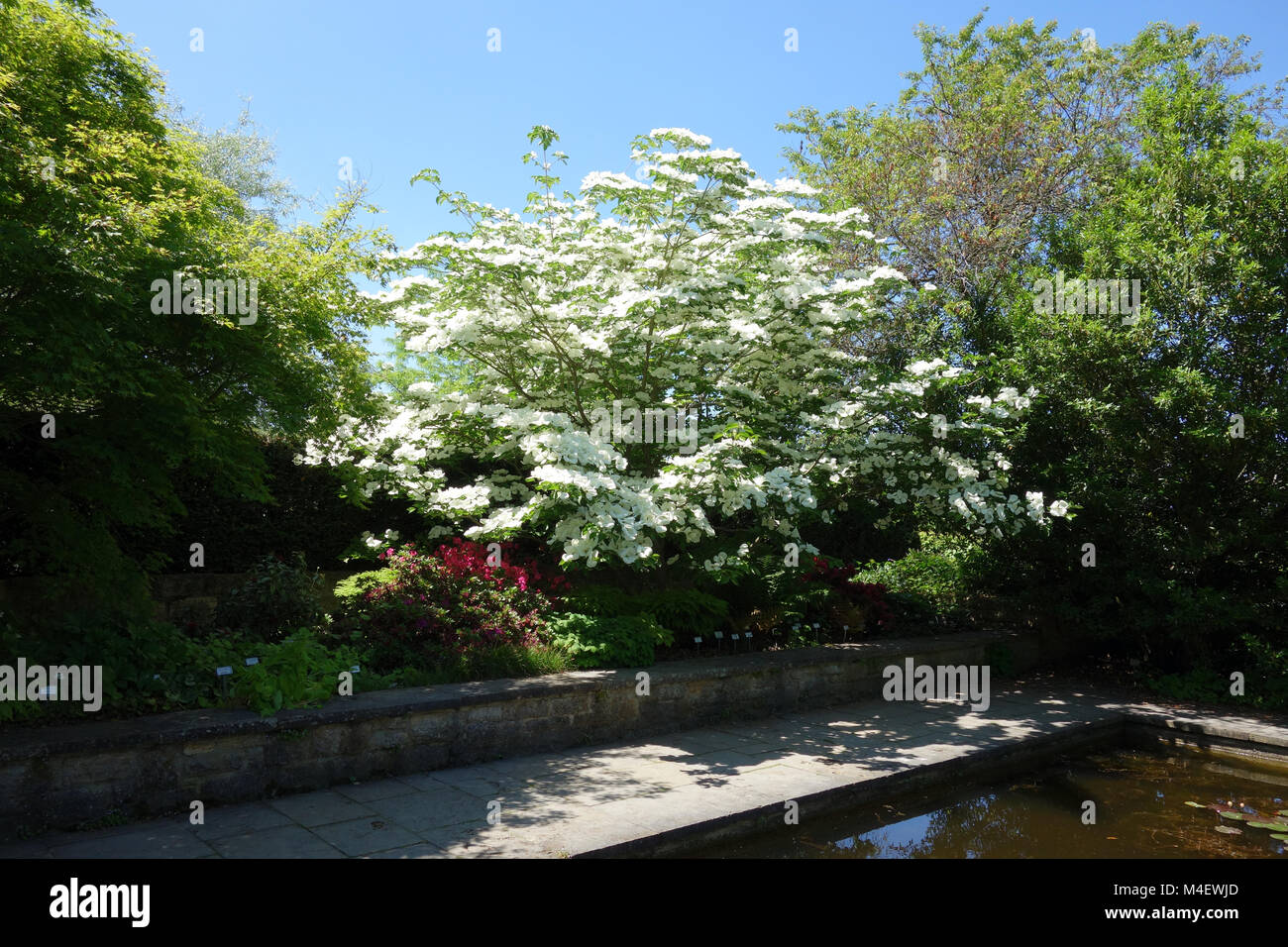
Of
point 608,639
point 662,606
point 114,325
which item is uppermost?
point 114,325

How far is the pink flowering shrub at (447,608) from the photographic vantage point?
7.27m

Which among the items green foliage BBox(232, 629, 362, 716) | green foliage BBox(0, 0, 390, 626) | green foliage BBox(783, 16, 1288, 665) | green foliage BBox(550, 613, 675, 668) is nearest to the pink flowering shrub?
green foliage BBox(550, 613, 675, 668)

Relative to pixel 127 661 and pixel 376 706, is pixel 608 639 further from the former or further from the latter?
pixel 127 661

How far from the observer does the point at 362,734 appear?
573cm

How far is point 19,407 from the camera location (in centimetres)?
599

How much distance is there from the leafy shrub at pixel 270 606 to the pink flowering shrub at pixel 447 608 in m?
0.38

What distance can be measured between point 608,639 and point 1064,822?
398 cm

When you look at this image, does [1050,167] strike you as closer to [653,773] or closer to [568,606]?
[568,606]

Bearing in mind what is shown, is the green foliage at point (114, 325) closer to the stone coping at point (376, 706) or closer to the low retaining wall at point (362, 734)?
the stone coping at point (376, 706)

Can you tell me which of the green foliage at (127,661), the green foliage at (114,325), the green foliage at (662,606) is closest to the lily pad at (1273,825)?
the green foliage at (662,606)

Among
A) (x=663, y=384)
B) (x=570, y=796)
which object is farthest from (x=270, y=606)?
(x=663, y=384)

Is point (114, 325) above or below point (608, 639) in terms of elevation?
above
